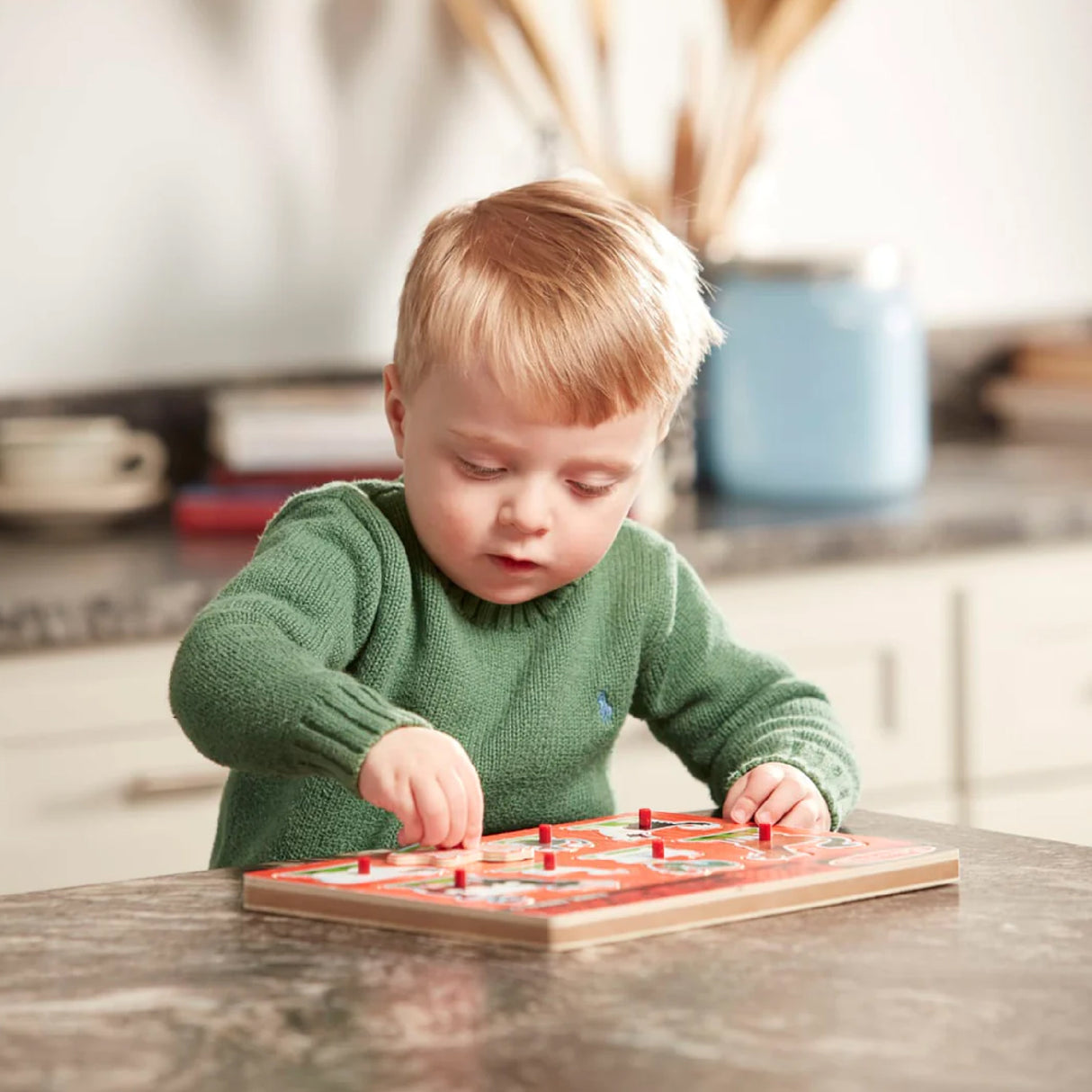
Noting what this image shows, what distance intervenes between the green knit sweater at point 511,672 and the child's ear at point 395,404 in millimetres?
50

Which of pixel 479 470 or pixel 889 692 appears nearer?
pixel 479 470

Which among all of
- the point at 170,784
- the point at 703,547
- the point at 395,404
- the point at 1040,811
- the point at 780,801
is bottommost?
the point at 1040,811

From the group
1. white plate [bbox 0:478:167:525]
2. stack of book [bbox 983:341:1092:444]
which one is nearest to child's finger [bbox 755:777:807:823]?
white plate [bbox 0:478:167:525]

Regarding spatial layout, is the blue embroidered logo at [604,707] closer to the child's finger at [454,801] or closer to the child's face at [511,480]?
the child's face at [511,480]

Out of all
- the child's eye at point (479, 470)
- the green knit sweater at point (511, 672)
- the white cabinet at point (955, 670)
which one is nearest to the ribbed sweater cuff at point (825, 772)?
the green knit sweater at point (511, 672)

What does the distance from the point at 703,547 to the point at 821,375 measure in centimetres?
39

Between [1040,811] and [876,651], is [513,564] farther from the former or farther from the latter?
[1040,811]

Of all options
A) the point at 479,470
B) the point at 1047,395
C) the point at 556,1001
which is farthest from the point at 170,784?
the point at 1047,395

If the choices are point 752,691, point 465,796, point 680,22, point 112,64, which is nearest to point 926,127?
point 680,22

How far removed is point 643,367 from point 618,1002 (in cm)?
44

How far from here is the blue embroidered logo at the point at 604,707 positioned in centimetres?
118

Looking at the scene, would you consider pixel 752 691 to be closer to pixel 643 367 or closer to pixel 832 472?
pixel 643 367

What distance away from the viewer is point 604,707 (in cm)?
118

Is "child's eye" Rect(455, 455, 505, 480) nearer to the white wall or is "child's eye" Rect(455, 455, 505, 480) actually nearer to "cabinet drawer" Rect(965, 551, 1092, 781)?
"cabinet drawer" Rect(965, 551, 1092, 781)
